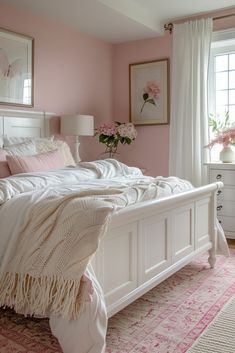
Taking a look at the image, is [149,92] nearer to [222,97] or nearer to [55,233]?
[222,97]

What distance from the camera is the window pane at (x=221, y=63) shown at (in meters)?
4.29

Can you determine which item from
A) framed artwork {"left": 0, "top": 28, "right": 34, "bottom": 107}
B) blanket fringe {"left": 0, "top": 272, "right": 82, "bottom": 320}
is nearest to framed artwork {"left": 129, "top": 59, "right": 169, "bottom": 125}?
framed artwork {"left": 0, "top": 28, "right": 34, "bottom": 107}

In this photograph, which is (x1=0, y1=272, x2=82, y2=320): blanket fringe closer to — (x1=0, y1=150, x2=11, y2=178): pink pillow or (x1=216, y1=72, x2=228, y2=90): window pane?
(x1=0, y1=150, x2=11, y2=178): pink pillow

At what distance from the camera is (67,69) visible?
13.6ft

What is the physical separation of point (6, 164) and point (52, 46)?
1801 millimetres

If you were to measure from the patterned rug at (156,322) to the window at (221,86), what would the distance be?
2.08 m

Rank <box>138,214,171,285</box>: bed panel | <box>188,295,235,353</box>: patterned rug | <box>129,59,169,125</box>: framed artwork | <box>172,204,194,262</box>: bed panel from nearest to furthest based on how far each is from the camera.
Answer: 1. <box>188,295,235,353</box>: patterned rug
2. <box>138,214,171,285</box>: bed panel
3. <box>172,204,194,262</box>: bed panel
4. <box>129,59,169,125</box>: framed artwork

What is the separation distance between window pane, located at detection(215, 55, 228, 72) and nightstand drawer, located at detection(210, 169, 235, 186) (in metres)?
1.22

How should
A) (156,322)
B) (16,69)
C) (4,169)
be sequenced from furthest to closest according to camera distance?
1. (16,69)
2. (4,169)
3. (156,322)

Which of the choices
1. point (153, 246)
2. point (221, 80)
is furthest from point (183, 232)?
point (221, 80)

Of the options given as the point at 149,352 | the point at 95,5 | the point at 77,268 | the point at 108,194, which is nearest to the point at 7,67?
the point at 95,5

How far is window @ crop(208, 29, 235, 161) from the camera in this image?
425cm

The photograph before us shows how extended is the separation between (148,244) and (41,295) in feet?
2.35

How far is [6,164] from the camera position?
8.68 feet
